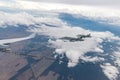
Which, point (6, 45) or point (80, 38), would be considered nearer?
point (6, 45)

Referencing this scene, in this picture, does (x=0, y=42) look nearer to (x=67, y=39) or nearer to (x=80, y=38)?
(x=67, y=39)

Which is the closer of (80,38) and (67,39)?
(67,39)

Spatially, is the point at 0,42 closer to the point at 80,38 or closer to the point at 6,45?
the point at 6,45

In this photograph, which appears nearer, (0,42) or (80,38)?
(0,42)

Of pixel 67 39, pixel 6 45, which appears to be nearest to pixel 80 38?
pixel 67 39

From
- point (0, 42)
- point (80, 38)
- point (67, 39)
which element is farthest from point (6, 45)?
point (80, 38)

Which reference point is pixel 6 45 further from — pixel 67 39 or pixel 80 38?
pixel 80 38
